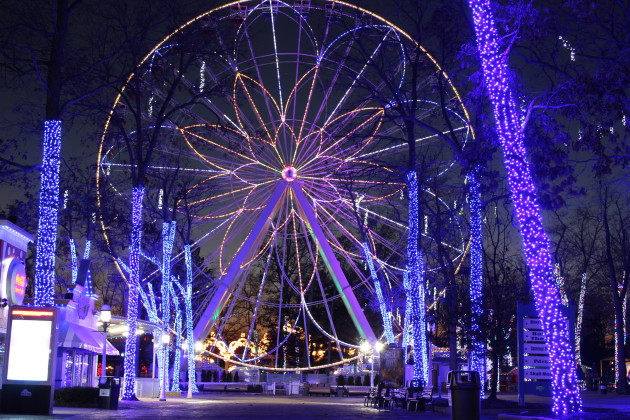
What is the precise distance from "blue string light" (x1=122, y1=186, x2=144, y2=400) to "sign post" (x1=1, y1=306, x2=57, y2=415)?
11.7 meters

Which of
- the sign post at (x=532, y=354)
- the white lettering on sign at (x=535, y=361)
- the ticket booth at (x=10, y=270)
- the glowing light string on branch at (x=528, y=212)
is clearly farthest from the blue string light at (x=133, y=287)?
the glowing light string on branch at (x=528, y=212)

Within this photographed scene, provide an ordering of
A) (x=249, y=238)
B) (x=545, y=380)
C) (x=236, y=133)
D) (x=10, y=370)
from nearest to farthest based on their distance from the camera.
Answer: (x=10, y=370) → (x=545, y=380) → (x=236, y=133) → (x=249, y=238)

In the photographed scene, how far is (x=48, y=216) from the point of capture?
20125mm

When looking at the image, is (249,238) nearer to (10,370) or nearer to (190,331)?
(190,331)

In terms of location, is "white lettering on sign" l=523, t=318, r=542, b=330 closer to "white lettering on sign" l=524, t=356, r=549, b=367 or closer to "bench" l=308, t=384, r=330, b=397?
"white lettering on sign" l=524, t=356, r=549, b=367

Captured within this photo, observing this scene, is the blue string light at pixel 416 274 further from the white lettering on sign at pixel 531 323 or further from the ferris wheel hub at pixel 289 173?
the ferris wheel hub at pixel 289 173

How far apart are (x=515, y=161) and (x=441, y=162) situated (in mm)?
17696

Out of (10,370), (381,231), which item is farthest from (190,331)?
(381,231)

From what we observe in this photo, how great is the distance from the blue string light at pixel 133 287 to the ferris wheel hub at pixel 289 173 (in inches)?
279

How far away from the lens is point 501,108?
14.9 metres

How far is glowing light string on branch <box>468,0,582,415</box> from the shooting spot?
46.8 feet

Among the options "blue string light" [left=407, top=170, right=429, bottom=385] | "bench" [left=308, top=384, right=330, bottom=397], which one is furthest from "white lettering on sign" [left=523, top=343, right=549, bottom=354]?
"bench" [left=308, top=384, right=330, bottom=397]

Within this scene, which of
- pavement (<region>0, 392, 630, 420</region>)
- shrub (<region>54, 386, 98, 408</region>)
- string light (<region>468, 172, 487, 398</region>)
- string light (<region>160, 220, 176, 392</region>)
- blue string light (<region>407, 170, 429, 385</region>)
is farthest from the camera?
string light (<region>160, 220, 176, 392</region>)

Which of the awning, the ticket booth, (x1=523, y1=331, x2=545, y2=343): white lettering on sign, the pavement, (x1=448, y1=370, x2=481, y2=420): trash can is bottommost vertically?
the pavement
